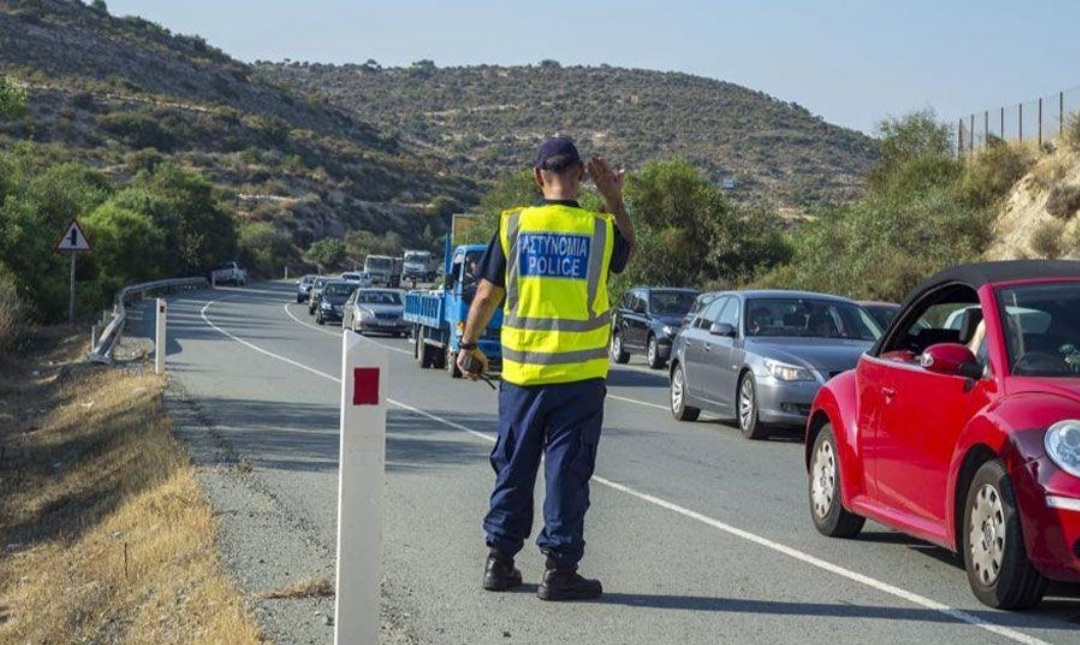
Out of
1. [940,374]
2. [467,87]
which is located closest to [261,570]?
[940,374]

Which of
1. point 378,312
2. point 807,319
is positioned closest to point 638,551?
point 807,319

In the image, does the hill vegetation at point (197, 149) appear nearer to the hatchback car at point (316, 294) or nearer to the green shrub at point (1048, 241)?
the hatchback car at point (316, 294)

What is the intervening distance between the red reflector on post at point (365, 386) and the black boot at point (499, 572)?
2.40 metres

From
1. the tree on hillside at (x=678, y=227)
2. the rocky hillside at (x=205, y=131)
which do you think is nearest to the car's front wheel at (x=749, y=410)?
the tree on hillside at (x=678, y=227)

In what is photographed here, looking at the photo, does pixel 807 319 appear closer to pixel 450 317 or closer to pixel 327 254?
pixel 450 317

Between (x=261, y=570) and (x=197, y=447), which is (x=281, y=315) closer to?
(x=197, y=447)

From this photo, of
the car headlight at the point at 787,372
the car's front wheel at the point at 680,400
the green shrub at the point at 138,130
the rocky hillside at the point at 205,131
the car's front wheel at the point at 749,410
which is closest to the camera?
the car headlight at the point at 787,372

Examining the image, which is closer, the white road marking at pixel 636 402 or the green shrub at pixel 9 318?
the white road marking at pixel 636 402

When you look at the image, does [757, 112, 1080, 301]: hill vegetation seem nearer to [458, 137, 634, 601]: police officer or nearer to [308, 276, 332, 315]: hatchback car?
[308, 276, 332, 315]: hatchback car

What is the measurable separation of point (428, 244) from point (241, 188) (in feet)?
46.4

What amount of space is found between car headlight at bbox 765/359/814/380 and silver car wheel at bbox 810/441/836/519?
20.7 feet

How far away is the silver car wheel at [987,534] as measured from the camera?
8.06 metres

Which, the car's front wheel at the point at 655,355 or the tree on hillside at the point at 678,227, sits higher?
the tree on hillside at the point at 678,227

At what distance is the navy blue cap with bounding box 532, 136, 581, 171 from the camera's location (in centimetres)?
822
